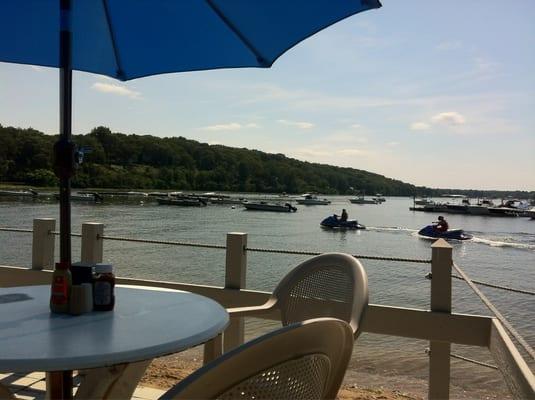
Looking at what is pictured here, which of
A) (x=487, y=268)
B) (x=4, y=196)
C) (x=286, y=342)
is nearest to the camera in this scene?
(x=286, y=342)

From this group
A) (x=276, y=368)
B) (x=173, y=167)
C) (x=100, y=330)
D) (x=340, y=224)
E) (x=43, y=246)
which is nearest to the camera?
(x=276, y=368)

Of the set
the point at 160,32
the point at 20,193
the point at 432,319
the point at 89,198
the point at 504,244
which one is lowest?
the point at 504,244

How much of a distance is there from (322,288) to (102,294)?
3.07 feet

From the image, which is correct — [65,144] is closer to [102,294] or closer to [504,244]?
[102,294]

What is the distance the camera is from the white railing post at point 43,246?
3.73 meters

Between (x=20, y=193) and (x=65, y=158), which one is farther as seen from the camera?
(x=20, y=193)

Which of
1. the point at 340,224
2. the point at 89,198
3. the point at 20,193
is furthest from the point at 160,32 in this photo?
the point at 89,198

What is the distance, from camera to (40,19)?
7.60ft

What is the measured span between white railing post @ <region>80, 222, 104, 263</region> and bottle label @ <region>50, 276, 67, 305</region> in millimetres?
2028

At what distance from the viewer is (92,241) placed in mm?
3594

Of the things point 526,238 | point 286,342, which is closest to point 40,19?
point 286,342

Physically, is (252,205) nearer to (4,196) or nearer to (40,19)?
(4,196)

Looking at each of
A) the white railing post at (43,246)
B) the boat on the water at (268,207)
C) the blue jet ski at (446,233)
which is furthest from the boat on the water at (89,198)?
the white railing post at (43,246)

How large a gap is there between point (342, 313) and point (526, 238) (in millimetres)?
39928
